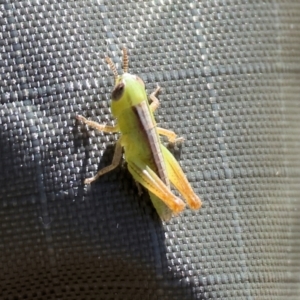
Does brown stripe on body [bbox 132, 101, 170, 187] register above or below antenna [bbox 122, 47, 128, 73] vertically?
below

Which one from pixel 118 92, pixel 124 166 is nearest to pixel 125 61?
pixel 118 92

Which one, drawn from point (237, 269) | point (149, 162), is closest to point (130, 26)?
point (149, 162)

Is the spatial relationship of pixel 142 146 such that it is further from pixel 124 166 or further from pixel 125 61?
pixel 125 61

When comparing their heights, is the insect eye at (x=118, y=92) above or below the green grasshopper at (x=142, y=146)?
above

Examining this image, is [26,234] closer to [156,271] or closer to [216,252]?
[156,271]
